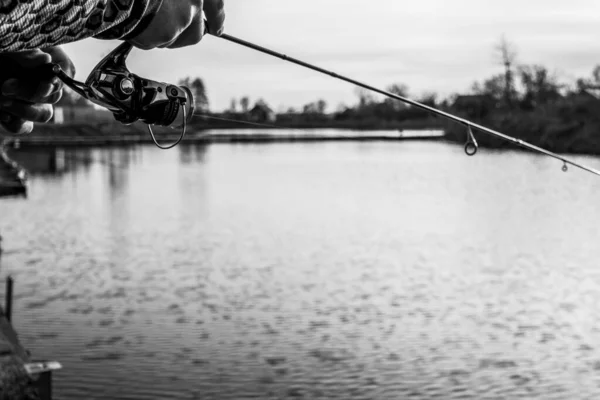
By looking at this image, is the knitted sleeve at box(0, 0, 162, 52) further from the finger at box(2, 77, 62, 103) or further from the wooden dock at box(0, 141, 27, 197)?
the wooden dock at box(0, 141, 27, 197)

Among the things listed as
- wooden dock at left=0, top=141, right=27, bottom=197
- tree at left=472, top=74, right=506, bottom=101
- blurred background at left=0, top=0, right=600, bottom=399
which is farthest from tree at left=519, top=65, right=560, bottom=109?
wooden dock at left=0, top=141, right=27, bottom=197

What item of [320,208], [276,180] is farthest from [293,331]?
[276,180]

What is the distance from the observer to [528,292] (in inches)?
846

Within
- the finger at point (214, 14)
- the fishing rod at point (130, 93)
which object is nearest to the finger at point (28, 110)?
the fishing rod at point (130, 93)

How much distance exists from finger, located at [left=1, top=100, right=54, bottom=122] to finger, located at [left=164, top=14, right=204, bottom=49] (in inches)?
22.8

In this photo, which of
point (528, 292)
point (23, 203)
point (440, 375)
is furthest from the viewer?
point (23, 203)

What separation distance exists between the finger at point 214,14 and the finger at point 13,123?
25.4 inches

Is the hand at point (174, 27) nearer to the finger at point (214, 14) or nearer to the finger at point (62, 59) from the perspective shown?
the finger at point (214, 14)

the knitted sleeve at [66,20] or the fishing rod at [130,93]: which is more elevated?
the knitted sleeve at [66,20]

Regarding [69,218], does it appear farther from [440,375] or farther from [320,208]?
[440,375]

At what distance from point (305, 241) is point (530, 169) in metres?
26.9

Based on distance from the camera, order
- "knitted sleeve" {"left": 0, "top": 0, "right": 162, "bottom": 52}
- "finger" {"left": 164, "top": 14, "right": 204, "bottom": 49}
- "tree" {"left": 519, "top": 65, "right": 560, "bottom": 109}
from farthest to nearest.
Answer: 1. "tree" {"left": 519, "top": 65, "right": 560, "bottom": 109}
2. "finger" {"left": 164, "top": 14, "right": 204, "bottom": 49}
3. "knitted sleeve" {"left": 0, "top": 0, "right": 162, "bottom": 52}

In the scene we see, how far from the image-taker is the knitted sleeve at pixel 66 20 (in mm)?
1239

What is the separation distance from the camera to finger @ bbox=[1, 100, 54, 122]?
80.5 inches
